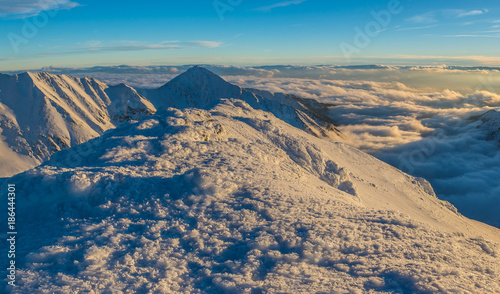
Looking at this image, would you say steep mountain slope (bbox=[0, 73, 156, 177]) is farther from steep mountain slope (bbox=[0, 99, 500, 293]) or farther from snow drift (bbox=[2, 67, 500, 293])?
steep mountain slope (bbox=[0, 99, 500, 293])

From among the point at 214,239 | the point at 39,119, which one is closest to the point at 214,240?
the point at 214,239

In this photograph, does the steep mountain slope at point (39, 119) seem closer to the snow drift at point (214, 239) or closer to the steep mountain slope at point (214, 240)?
the snow drift at point (214, 239)

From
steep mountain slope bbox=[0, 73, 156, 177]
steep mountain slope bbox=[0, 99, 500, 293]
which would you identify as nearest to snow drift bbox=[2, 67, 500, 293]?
steep mountain slope bbox=[0, 99, 500, 293]

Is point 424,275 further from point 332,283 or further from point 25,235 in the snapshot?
point 25,235

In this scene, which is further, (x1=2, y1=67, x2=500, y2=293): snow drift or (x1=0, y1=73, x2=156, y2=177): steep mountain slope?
(x1=0, y1=73, x2=156, y2=177): steep mountain slope

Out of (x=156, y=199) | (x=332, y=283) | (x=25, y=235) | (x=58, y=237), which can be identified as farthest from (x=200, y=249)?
(x=25, y=235)

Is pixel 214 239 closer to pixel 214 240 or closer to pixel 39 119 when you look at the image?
pixel 214 240
